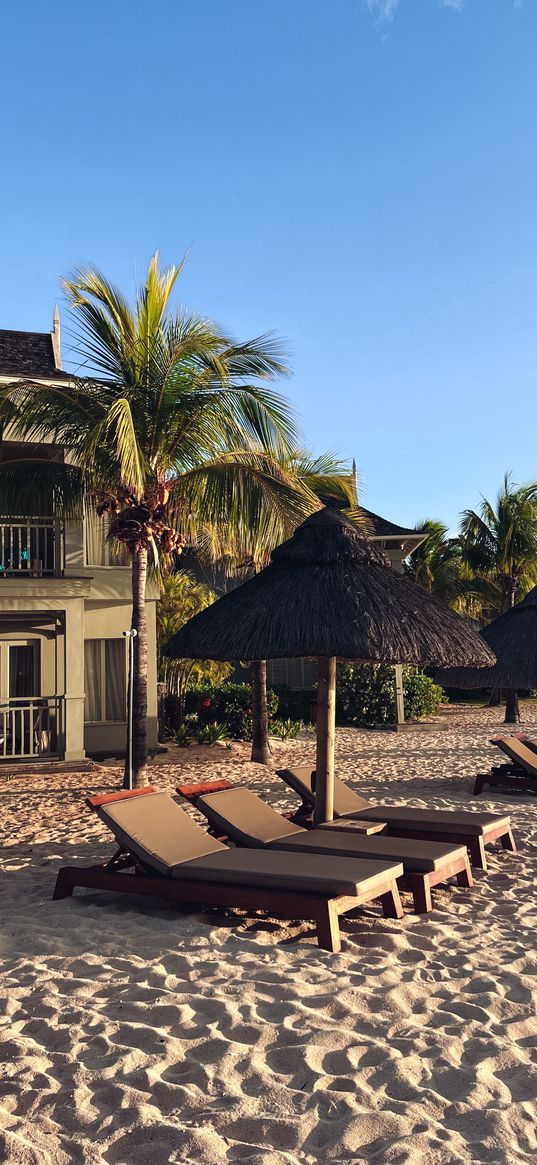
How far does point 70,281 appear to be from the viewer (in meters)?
11.7

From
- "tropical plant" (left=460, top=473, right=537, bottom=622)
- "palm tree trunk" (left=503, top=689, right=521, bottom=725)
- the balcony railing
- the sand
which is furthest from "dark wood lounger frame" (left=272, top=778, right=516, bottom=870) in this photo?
"tropical plant" (left=460, top=473, right=537, bottom=622)

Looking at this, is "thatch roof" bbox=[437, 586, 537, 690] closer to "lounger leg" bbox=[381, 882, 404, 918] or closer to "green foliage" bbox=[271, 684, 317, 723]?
"lounger leg" bbox=[381, 882, 404, 918]

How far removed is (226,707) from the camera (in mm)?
17844

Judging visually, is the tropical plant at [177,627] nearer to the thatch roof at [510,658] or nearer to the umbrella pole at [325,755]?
the thatch roof at [510,658]

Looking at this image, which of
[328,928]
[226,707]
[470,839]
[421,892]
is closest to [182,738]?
[226,707]

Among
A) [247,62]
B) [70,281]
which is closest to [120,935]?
[70,281]

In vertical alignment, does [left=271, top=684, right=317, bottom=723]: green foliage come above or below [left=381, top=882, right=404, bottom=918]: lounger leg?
above

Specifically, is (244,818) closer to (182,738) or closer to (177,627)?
(182,738)

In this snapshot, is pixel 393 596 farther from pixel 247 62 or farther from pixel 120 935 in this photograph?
pixel 247 62

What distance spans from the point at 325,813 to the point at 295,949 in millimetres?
2355

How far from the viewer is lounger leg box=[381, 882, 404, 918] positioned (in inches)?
232

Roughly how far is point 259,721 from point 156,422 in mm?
5694

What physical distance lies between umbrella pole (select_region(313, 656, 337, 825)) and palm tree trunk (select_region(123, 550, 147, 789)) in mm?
4344

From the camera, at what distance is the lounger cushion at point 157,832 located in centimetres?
617
